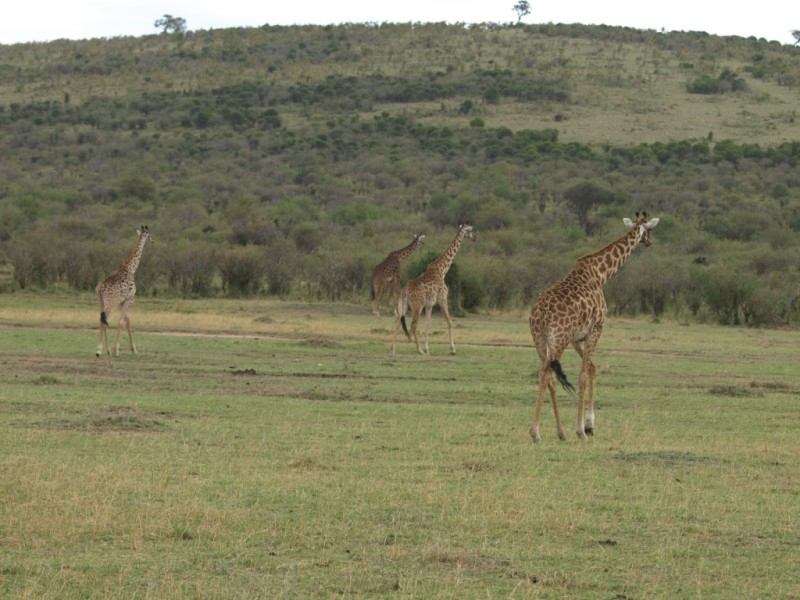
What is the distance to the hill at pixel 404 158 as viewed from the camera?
39.3 meters

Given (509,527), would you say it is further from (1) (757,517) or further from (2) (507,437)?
(2) (507,437)

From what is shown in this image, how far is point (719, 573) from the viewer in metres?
7.90

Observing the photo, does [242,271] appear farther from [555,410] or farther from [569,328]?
[555,410]

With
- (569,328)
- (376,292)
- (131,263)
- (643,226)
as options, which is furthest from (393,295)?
(569,328)

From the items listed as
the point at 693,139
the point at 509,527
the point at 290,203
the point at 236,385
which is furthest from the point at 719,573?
the point at 693,139

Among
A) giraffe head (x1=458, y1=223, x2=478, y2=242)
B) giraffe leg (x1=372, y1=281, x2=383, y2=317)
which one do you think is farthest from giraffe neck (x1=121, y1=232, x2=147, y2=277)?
giraffe leg (x1=372, y1=281, x2=383, y2=317)

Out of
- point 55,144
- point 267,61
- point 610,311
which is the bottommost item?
point 610,311

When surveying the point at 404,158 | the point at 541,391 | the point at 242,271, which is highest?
the point at 404,158

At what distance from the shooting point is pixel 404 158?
74.9 meters

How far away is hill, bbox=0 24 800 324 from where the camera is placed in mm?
39312

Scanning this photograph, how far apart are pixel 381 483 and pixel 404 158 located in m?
65.0

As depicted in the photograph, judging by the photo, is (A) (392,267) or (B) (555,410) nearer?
(B) (555,410)

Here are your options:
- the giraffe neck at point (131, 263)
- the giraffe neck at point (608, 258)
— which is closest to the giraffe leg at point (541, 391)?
the giraffe neck at point (608, 258)

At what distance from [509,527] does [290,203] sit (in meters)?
53.5
